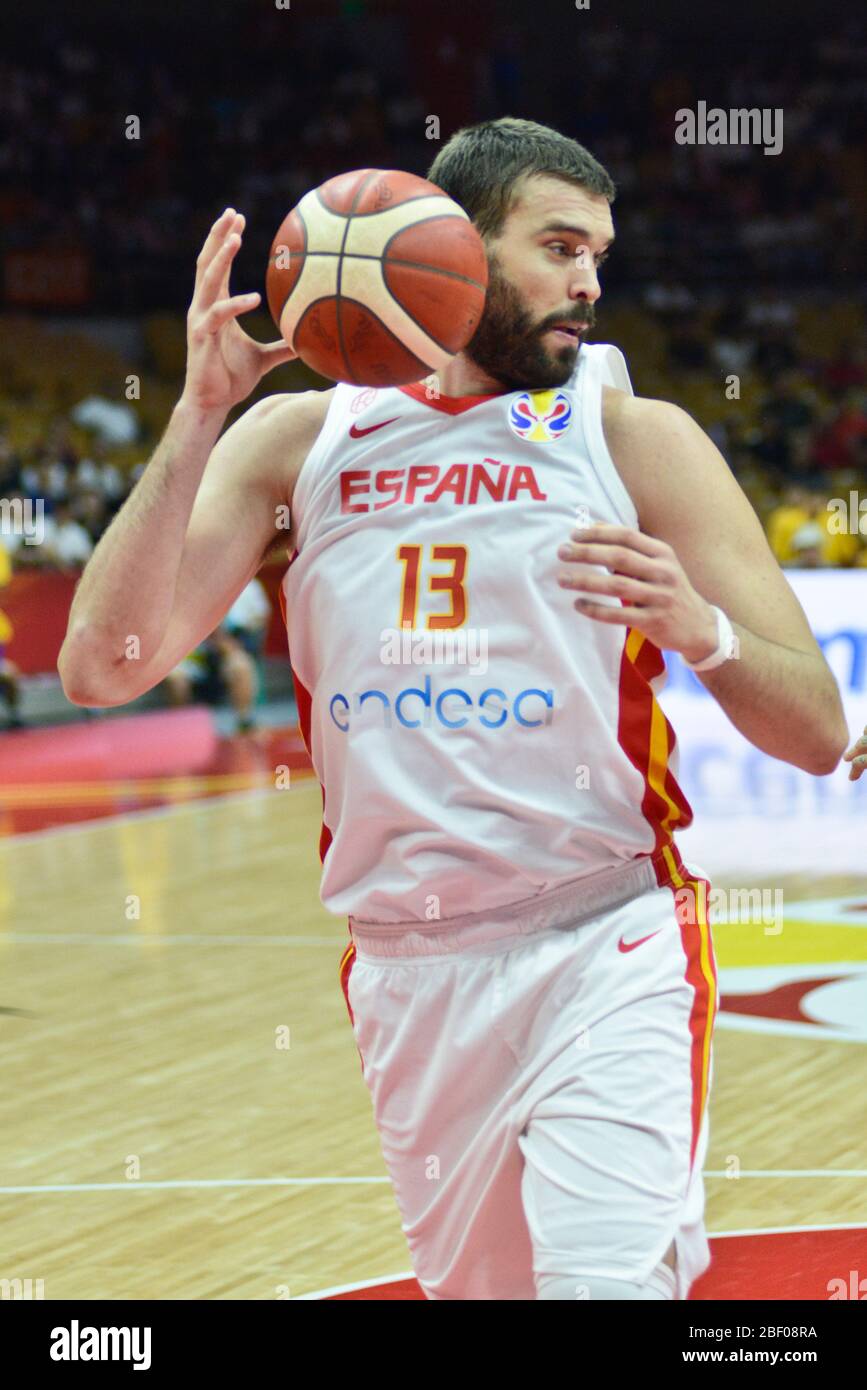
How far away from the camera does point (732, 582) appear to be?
258 cm

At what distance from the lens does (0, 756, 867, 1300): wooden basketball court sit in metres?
4.61

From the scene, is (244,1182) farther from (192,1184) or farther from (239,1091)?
(239,1091)

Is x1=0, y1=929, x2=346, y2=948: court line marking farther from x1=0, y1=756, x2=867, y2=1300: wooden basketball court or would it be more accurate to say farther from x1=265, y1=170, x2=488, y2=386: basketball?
x1=265, y1=170, x2=488, y2=386: basketball

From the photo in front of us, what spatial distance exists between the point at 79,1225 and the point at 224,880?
15.4 feet

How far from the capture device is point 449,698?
102 inches

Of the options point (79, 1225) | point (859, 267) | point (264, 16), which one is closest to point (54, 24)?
point (264, 16)

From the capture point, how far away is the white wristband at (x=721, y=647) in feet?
7.92

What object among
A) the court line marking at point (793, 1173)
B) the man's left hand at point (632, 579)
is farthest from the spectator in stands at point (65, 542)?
the man's left hand at point (632, 579)

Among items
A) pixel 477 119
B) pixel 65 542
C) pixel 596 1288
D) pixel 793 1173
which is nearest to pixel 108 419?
pixel 65 542

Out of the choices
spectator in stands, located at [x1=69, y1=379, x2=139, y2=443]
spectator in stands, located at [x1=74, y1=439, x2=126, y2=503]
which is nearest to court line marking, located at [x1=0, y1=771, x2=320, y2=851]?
spectator in stands, located at [x1=74, y1=439, x2=126, y2=503]

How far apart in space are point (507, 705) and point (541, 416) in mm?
415

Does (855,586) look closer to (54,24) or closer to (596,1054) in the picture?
(596,1054)

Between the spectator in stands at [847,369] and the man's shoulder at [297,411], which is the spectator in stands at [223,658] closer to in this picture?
the spectator in stands at [847,369]

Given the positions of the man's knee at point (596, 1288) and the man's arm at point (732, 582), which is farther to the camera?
the man's arm at point (732, 582)
